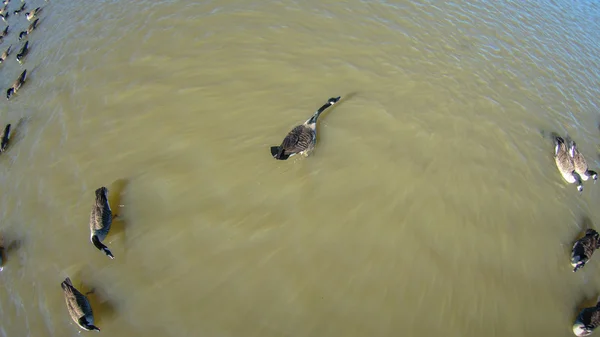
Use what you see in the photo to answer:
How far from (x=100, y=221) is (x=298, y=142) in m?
3.36

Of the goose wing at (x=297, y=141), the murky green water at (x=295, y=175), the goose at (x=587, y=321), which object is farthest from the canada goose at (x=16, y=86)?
the goose at (x=587, y=321)

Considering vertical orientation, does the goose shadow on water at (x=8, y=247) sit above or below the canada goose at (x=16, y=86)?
below

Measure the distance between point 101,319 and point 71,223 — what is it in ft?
5.93

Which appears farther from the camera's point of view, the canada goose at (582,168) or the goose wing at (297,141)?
the canada goose at (582,168)

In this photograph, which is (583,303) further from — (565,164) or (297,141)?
(297,141)

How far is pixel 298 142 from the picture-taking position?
5695mm

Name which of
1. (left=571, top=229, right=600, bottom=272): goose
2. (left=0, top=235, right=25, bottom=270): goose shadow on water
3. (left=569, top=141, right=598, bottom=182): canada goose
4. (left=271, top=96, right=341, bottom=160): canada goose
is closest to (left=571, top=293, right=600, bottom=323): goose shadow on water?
(left=571, top=229, right=600, bottom=272): goose

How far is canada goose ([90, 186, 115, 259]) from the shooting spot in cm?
479

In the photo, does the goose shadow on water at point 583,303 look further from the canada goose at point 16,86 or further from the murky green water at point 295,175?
the canada goose at point 16,86

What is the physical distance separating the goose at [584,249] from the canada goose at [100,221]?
713cm

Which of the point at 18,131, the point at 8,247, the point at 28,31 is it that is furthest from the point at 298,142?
the point at 28,31

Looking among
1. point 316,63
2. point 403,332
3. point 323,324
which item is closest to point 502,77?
point 316,63

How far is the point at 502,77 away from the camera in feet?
26.5

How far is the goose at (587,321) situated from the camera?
14.4 feet
